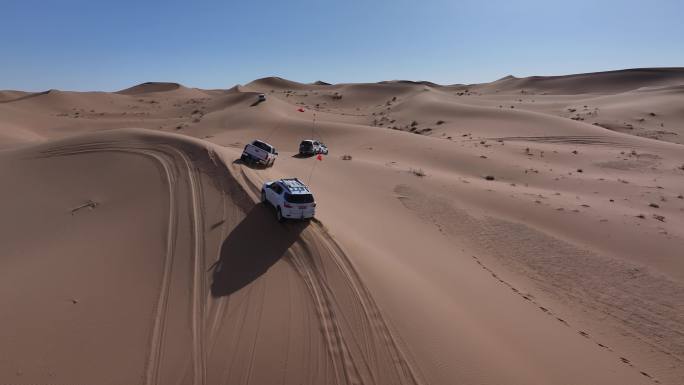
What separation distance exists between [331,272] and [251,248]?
270 centimetres

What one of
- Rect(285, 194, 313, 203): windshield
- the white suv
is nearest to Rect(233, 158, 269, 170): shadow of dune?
the white suv

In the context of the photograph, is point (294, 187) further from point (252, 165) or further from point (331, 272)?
point (252, 165)

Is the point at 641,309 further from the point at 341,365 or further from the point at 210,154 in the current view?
the point at 210,154

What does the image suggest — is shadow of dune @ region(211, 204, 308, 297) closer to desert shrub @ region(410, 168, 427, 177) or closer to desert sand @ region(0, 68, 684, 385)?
desert sand @ region(0, 68, 684, 385)

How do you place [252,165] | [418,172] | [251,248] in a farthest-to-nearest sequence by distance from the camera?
[418,172]
[252,165]
[251,248]

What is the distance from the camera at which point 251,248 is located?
11.6m

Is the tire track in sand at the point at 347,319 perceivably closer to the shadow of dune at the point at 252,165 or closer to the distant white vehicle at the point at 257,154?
the shadow of dune at the point at 252,165

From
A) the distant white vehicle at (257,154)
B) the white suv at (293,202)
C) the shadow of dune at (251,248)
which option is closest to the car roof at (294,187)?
the white suv at (293,202)

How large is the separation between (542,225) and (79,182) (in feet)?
70.1

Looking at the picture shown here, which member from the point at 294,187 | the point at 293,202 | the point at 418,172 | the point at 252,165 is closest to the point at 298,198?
the point at 293,202

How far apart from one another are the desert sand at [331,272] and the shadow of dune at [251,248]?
6cm

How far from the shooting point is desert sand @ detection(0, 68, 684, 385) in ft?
26.7

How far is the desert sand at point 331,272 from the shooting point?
813 centimetres

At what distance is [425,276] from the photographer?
1193 cm
